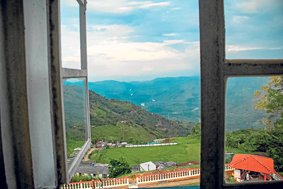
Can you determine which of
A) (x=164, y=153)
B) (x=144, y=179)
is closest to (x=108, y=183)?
(x=144, y=179)

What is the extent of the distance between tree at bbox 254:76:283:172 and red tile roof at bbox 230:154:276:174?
21mm

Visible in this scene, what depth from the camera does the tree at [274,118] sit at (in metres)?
0.57

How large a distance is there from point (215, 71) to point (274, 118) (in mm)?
267

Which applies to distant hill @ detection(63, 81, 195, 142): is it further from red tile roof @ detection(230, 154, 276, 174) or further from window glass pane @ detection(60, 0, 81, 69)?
red tile roof @ detection(230, 154, 276, 174)

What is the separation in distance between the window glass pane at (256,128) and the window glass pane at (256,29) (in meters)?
0.08

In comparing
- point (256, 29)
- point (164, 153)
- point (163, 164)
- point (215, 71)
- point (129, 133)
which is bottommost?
point (163, 164)

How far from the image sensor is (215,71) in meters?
0.49

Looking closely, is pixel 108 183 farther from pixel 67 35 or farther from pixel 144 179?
pixel 67 35

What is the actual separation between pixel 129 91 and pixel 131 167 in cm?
143

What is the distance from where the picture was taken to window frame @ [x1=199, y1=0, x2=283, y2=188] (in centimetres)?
48

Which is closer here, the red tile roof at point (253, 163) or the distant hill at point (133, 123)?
the red tile roof at point (253, 163)

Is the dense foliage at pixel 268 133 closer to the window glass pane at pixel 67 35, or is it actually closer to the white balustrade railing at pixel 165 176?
the window glass pane at pixel 67 35

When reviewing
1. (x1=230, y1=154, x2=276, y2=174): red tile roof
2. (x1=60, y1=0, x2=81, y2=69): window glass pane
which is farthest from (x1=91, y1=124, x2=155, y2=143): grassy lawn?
(x1=230, y1=154, x2=276, y2=174): red tile roof

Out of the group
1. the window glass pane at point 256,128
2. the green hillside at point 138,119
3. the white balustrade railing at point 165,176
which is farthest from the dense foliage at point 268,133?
the green hillside at point 138,119
